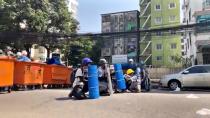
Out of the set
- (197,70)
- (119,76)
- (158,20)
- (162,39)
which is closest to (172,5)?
(158,20)

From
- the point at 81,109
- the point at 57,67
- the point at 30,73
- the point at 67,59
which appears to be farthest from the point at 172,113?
the point at 67,59

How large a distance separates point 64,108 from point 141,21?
7313 centimetres

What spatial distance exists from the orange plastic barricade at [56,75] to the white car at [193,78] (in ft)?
21.3

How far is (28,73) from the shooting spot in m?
19.3

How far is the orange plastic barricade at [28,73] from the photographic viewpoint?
61.0ft

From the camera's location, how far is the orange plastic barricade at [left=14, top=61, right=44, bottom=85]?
732 inches

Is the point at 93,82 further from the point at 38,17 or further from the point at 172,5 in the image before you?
the point at 172,5

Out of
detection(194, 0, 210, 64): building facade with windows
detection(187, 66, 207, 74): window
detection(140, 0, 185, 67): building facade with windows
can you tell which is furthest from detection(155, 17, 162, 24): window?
detection(187, 66, 207, 74): window

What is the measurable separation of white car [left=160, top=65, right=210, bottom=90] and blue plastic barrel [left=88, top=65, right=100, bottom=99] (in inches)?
422

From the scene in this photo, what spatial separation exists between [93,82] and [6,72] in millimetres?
4692

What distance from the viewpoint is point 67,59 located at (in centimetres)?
6675

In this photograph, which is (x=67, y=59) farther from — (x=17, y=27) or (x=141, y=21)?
(x=17, y=27)

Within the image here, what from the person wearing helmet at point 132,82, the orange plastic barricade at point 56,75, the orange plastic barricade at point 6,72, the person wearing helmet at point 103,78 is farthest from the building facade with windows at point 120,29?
the person wearing helmet at point 103,78

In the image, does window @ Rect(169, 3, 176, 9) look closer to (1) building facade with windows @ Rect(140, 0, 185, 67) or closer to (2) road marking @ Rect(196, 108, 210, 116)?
(1) building facade with windows @ Rect(140, 0, 185, 67)
